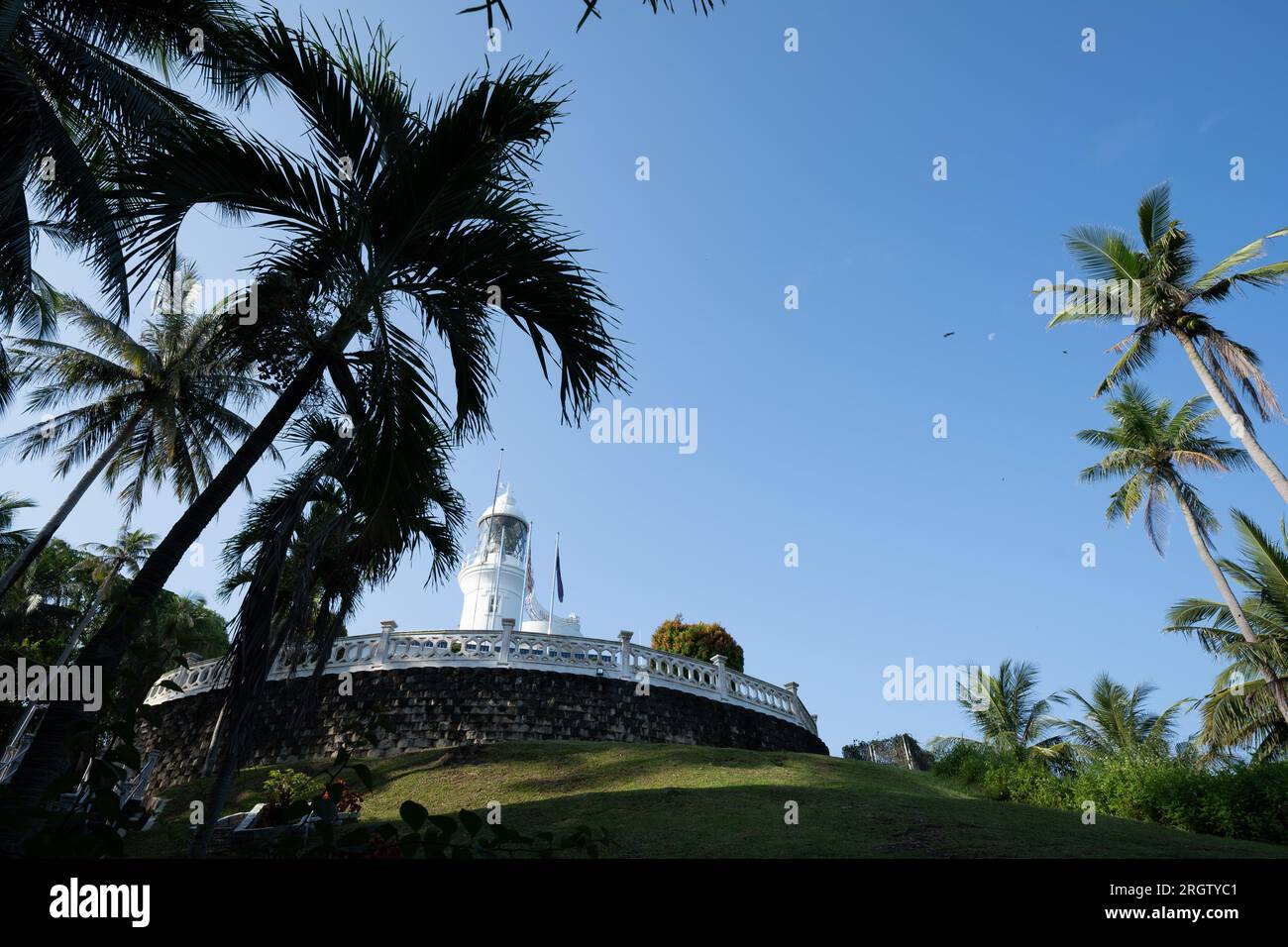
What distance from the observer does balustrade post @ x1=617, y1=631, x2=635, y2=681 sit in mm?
18422

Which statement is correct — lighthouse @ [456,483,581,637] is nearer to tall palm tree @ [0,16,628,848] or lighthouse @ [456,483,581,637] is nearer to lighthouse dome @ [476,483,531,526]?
lighthouse dome @ [476,483,531,526]

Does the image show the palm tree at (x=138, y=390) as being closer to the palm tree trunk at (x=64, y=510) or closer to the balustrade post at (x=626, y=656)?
the palm tree trunk at (x=64, y=510)

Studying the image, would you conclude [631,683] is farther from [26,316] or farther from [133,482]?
[133,482]

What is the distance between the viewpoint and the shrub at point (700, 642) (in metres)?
23.1

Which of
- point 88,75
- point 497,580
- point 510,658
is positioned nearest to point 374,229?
point 88,75

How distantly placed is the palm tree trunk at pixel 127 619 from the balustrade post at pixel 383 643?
43.2 ft

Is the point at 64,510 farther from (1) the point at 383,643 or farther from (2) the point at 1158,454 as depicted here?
(2) the point at 1158,454

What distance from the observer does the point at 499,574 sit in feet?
115

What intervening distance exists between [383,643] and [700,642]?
32.7 feet

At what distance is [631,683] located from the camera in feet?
60.0

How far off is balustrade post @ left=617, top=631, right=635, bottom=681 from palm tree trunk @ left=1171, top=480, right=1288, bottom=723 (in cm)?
1530

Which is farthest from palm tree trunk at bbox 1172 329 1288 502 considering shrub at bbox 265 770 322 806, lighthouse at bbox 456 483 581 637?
lighthouse at bbox 456 483 581 637

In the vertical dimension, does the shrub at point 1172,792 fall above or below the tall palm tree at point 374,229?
below

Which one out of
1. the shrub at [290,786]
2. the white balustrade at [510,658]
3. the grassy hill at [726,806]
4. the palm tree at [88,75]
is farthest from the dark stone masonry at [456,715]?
the palm tree at [88,75]
